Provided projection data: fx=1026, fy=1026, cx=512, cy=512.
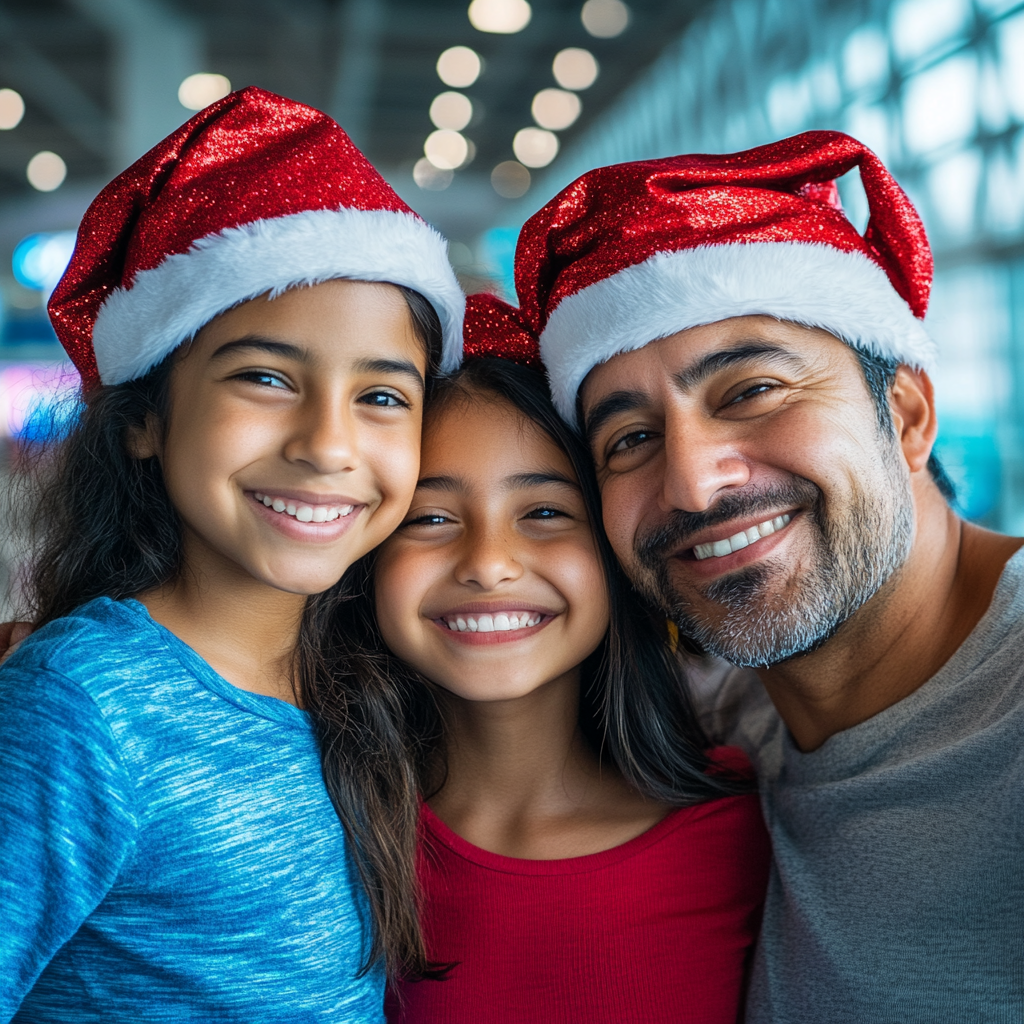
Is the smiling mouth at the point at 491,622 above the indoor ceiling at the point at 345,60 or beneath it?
beneath

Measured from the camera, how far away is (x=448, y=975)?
175cm

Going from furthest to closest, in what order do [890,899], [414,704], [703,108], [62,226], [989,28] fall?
1. [62,226]
2. [703,108]
3. [989,28]
4. [414,704]
5. [890,899]

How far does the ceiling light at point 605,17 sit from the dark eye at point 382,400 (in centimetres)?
1022

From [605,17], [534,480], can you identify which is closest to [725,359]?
[534,480]

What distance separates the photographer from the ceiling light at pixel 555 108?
46.0 ft

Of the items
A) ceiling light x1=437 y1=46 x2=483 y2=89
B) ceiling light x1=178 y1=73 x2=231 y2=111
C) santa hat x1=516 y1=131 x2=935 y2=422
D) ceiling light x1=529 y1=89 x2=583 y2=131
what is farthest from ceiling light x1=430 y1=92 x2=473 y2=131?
santa hat x1=516 y1=131 x2=935 y2=422

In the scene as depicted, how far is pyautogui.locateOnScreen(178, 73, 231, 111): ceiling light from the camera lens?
36.4 ft

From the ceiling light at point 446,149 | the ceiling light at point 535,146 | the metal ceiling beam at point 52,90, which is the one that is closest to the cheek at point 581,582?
the metal ceiling beam at point 52,90

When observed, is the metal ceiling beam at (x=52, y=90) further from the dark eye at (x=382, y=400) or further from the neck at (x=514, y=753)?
the neck at (x=514, y=753)

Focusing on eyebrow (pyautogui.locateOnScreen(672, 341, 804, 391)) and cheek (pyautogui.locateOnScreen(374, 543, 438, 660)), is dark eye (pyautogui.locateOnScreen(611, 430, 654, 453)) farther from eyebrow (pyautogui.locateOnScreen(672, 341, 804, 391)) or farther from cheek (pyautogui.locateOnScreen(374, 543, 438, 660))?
cheek (pyautogui.locateOnScreen(374, 543, 438, 660))

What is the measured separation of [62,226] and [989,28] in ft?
38.1

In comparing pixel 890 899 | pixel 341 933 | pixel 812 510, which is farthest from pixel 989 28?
pixel 341 933

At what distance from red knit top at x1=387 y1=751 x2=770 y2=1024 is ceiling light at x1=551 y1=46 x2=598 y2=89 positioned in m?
11.8

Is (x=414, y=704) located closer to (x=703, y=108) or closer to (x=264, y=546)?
(x=264, y=546)
